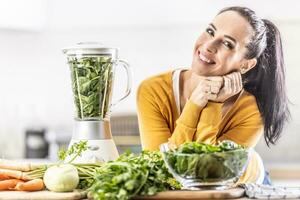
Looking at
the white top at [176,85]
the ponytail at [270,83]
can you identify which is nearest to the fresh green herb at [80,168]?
the white top at [176,85]

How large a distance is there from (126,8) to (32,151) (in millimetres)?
1313

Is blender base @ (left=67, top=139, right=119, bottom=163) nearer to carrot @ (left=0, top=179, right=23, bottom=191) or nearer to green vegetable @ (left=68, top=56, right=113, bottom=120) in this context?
green vegetable @ (left=68, top=56, right=113, bottom=120)

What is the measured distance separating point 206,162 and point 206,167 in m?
0.02

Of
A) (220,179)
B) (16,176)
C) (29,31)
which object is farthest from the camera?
(29,31)

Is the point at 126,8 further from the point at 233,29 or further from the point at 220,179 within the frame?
the point at 220,179

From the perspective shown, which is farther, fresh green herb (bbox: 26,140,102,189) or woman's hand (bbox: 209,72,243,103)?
woman's hand (bbox: 209,72,243,103)

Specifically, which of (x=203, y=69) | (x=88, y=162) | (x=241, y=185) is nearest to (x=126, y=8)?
(x=203, y=69)

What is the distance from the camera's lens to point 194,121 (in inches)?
88.0

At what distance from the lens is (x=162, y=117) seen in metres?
2.29

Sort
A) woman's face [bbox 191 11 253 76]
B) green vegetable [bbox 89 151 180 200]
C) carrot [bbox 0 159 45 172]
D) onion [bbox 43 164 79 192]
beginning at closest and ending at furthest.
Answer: green vegetable [bbox 89 151 180 200] → onion [bbox 43 164 79 192] → carrot [bbox 0 159 45 172] → woman's face [bbox 191 11 253 76]

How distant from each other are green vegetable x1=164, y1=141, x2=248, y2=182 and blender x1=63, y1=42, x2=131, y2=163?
29 centimetres

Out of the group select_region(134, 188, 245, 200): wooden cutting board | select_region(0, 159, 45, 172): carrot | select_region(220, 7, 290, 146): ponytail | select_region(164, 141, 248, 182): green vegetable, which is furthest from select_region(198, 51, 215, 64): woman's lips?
select_region(0, 159, 45, 172): carrot

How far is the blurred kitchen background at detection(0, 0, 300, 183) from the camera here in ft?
7.63

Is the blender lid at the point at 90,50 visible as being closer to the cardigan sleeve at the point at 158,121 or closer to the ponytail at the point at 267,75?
the cardigan sleeve at the point at 158,121
